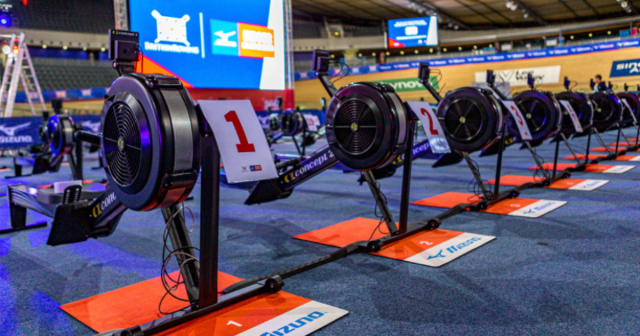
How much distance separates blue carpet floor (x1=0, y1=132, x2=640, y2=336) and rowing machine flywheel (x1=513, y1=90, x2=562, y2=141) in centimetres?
106

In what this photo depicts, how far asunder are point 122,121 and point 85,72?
810 inches

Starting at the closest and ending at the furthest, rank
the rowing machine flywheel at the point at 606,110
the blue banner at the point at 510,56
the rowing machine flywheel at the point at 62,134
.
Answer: the rowing machine flywheel at the point at 62,134, the rowing machine flywheel at the point at 606,110, the blue banner at the point at 510,56

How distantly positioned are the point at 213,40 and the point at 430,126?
6837 millimetres

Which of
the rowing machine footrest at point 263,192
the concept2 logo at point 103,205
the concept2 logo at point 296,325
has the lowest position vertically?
the concept2 logo at point 296,325

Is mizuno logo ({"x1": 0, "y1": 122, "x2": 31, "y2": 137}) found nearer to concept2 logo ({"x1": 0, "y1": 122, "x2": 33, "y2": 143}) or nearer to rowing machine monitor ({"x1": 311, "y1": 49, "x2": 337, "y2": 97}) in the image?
concept2 logo ({"x1": 0, "y1": 122, "x2": 33, "y2": 143})

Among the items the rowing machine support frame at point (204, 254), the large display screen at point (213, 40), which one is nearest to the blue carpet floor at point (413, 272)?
the rowing machine support frame at point (204, 254)

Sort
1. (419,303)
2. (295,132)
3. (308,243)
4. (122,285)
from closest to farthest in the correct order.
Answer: (419,303), (122,285), (308,243), (295,132)

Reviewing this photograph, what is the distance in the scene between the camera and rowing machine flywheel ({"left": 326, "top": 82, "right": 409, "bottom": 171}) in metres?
2.79

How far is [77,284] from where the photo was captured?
8.11 feet

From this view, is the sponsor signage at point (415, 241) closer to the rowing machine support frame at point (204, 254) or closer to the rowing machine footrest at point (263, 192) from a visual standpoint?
the rowing machine footrest at point (263, 192)

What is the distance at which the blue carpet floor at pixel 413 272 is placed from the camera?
1862 millimetres

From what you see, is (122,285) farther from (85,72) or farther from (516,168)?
(85,72)

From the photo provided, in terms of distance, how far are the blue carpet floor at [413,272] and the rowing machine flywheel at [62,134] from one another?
91cm

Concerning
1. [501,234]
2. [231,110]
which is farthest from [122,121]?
[501,234]
